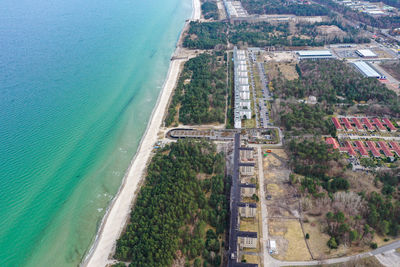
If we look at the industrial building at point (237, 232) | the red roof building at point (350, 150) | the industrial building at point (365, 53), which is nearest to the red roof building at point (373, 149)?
the red roof building at point (350, 150)

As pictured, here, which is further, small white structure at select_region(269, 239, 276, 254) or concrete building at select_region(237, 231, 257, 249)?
small white structure at select_region(269, 239, 276, 254)

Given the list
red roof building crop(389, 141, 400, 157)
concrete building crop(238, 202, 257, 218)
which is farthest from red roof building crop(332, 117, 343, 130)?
concrete building crop(238, 202, 257, 218)

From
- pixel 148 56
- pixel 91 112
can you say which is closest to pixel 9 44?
pixel 148 56

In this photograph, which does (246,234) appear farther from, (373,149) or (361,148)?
(373,149)

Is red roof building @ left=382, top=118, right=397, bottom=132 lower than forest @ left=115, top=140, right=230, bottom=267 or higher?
higher

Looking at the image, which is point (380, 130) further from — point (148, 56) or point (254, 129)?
point (148, 56)

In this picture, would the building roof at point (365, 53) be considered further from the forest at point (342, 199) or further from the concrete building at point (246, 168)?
the concrete building at point (246, 168)

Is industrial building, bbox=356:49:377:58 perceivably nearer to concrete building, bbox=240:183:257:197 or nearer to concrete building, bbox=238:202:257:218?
concrete building, bbox=240:183:257:197
